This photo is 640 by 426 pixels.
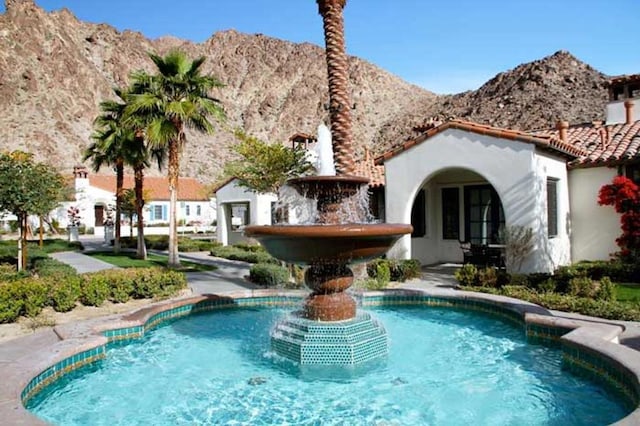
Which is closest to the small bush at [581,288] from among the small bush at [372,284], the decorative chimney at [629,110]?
the small bush at [372,284]

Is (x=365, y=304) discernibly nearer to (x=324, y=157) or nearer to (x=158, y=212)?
(x=324, y=157)

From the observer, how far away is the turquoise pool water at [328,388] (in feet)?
16.5

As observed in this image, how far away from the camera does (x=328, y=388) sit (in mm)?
5766

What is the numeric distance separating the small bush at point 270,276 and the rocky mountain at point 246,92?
48574 millimetres

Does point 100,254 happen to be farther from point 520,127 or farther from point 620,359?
point 520,127

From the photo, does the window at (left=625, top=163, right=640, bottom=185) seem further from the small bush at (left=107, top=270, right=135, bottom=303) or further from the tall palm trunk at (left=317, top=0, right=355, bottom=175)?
the small bush at (left=107, top=270, right=135, bottom=303)

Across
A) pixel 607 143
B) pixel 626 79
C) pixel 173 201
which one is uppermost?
pixel 626 79

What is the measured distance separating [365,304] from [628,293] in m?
5.42

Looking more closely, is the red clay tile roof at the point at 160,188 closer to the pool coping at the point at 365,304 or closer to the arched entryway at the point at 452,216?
the arched entryway at the point at 452,216

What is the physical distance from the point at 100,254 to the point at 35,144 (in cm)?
5375

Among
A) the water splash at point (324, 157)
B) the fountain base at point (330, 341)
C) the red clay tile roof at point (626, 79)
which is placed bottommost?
the fountain base at point (330, 341)

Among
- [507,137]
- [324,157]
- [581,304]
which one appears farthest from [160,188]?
[581,304]

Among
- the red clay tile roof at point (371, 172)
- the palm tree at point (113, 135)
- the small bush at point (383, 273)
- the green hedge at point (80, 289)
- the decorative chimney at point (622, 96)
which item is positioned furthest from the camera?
the palm tree at point (113, 135)

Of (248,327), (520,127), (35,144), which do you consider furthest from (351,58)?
(248,327)
